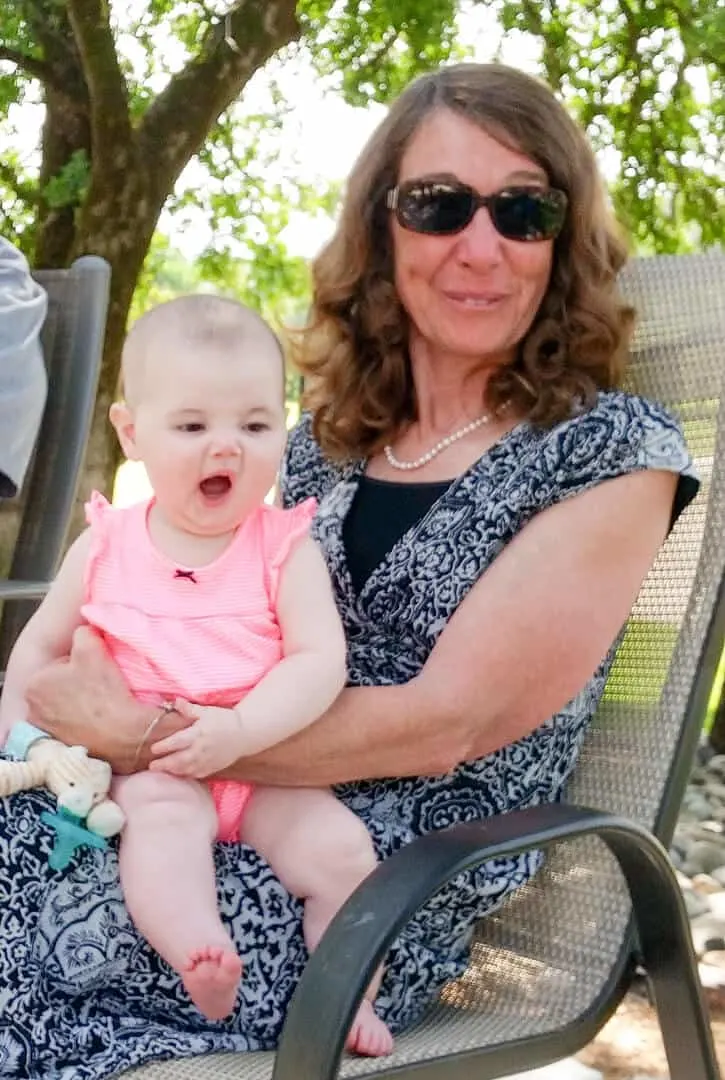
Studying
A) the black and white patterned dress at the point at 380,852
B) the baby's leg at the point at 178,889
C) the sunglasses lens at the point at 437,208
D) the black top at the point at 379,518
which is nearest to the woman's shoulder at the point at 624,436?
the black and white patterned dress at the point at 380,852

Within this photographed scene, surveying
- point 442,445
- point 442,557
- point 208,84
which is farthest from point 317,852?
point 208,84

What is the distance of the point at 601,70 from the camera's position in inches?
240

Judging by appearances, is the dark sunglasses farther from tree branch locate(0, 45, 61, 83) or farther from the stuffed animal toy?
tree branch locate(0, 45, 61, 83)

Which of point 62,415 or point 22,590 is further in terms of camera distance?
point 62,415

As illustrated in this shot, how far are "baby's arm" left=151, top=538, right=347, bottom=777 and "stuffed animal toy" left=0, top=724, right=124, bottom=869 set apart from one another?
3.2 inches

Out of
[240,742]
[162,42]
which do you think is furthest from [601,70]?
[240,742]

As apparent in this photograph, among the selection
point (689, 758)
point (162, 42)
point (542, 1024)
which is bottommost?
point (542, 1024)

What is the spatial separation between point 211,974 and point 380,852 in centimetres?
33

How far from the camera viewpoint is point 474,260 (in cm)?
214

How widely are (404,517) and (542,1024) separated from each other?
2.48 ft

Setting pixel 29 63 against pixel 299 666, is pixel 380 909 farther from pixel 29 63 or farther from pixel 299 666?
pixel 29 63

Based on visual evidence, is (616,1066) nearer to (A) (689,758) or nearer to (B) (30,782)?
(A) (689,758)

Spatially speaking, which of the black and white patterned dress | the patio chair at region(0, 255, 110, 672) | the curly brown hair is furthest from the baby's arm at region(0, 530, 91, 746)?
the patio chair at region(0, 255, 110, 672)

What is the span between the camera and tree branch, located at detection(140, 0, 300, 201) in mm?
5254
